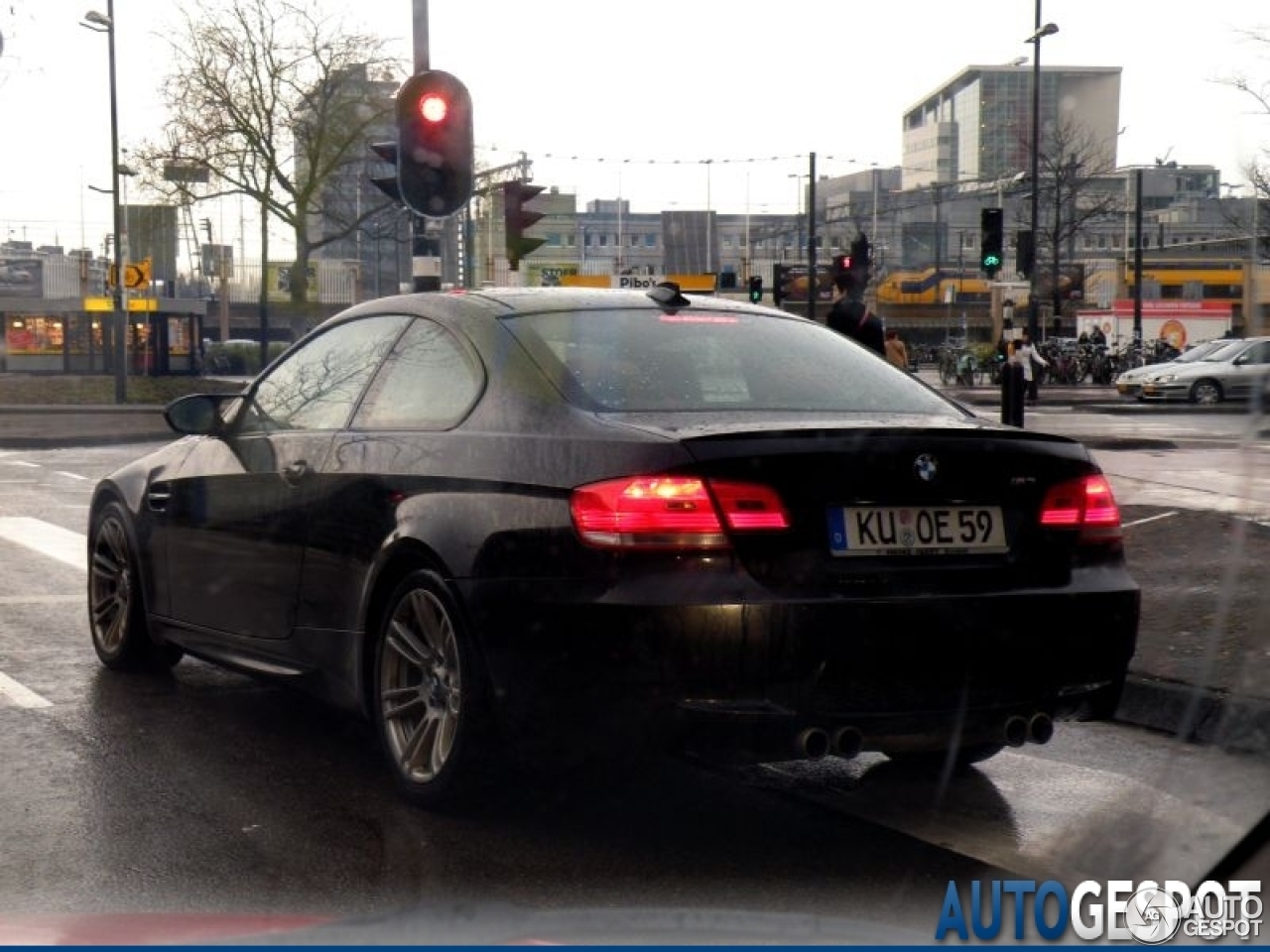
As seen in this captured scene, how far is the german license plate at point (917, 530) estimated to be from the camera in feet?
14.3

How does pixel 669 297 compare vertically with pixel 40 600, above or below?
above

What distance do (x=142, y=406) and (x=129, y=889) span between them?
3326 centimetres

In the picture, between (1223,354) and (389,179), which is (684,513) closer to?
(389,179)

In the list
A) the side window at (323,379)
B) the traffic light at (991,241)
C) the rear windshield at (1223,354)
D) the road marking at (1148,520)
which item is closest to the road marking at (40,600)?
the side window at (323,379)

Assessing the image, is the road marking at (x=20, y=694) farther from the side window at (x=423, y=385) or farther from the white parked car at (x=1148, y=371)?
the white parked car at (x=1148, y=371)

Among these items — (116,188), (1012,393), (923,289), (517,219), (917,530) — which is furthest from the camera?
(923,289)

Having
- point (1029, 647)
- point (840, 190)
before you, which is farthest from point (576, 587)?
point (840, 190)

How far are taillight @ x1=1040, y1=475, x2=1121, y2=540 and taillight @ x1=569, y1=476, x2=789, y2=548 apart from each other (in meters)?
0.83

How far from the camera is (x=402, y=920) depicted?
115 inches

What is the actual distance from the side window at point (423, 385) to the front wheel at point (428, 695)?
549 mm

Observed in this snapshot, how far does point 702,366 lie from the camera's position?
5133 mm

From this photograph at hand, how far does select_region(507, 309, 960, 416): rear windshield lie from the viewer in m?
4.91

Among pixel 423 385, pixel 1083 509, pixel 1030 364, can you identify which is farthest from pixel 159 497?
pixel 1030 364

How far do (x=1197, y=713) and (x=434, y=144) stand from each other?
300 inches
